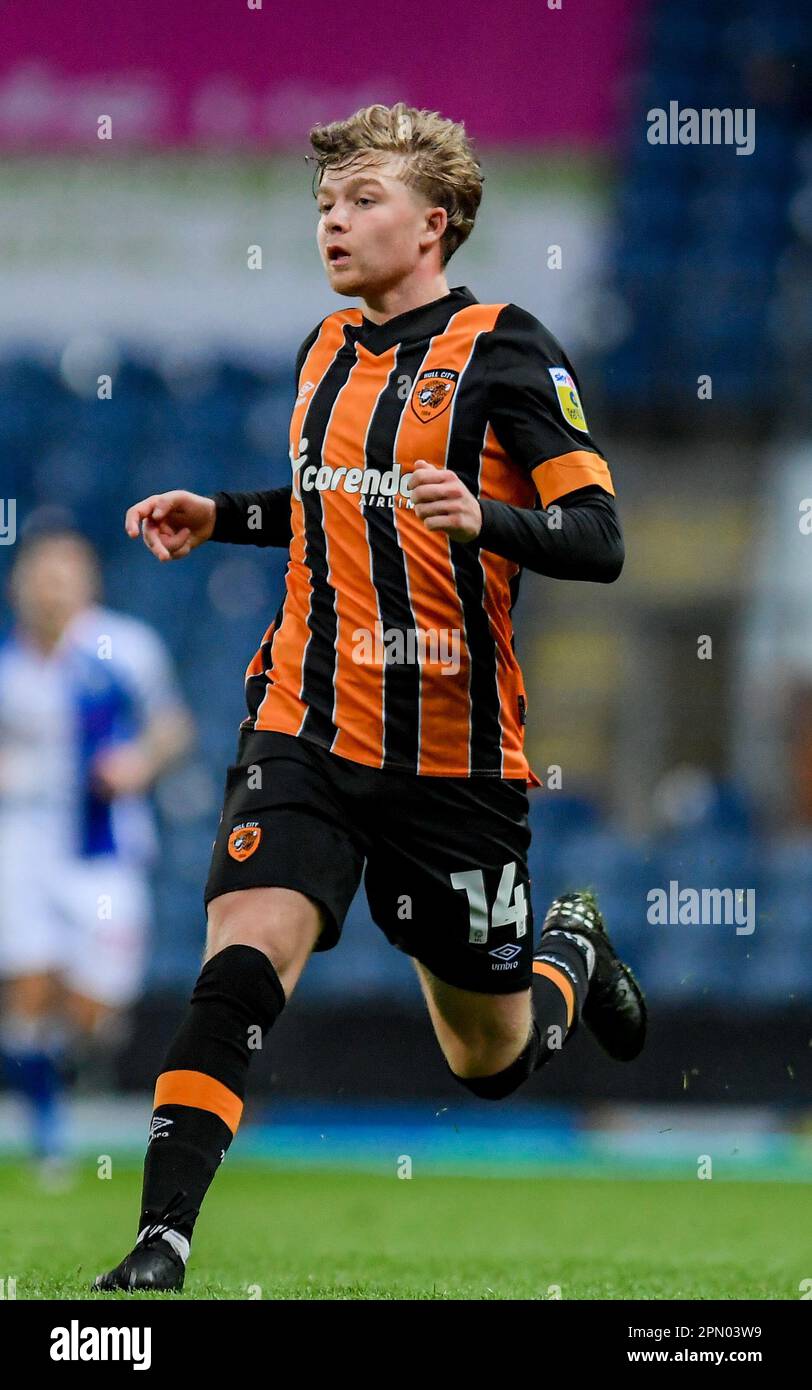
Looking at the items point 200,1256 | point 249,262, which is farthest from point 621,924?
point 200,1256

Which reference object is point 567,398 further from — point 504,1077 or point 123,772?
point 123,772

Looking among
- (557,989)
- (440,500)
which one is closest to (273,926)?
(440,500)

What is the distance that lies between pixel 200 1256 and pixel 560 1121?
15.8ft

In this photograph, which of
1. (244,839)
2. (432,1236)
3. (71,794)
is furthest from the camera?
(71,794)

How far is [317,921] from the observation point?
366cm

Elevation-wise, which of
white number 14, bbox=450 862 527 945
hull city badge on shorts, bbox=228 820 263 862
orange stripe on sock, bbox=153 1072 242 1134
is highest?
hull city badge on shorts, bbox=228 820 263 862

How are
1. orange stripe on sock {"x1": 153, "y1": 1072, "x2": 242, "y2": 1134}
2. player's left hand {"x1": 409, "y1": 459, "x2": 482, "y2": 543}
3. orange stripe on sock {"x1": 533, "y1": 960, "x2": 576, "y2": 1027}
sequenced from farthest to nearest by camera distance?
orange stripe on sock {"x1": 533, "y1": 960, "x2": 576, "y2": 1027} < orange stripe on sock {"x1": 153, "y1": 1072, "x2": 242, "y2": 1134} < player's left hand {"x1": 409, "y1": 459, "x2": 482, "y2": 543}

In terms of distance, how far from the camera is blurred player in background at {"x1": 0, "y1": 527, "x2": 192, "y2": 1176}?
25.7ft

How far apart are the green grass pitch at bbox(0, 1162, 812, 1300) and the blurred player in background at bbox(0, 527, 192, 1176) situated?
0.69m

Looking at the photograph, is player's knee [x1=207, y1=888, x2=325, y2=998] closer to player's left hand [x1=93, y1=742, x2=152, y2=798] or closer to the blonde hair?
the blonde hair

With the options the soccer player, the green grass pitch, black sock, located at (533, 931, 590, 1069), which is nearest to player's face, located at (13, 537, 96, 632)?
the green grass pitch

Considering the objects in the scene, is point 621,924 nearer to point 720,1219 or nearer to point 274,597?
point 274,597

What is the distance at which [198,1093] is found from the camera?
3.44 m

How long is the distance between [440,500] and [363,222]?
80 cm
